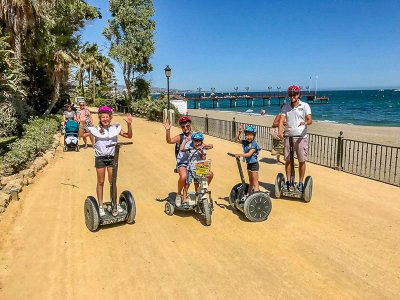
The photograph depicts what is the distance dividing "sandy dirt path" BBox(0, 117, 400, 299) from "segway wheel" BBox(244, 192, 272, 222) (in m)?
0.14

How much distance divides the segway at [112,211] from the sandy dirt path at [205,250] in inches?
6.8

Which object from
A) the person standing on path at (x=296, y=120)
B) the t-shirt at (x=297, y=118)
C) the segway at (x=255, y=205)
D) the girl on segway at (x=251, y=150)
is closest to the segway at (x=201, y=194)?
the segway at (x=255, y=205)

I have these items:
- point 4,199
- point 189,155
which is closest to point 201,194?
point 189,155

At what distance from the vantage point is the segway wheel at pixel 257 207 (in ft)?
18.4

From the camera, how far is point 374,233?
17.6ft

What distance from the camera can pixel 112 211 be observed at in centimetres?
548

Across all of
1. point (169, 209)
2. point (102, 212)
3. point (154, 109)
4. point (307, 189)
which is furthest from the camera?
point (154, 109)

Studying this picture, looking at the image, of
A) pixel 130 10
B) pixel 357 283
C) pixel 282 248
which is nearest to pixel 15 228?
pixel 282 248

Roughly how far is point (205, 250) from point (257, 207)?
139cm

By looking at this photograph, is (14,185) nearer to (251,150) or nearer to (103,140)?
(103,140)

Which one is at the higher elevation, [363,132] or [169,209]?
[169,209]

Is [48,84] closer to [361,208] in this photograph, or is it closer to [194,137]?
[194,137]

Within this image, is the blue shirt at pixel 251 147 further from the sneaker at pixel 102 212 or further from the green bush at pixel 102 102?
the green bush at pixel 102 102

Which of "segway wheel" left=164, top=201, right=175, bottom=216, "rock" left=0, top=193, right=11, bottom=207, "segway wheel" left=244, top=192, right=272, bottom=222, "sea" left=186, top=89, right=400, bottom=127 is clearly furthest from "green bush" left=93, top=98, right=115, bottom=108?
"segway wheel" left=244, top=192, right=272, bottom=222
